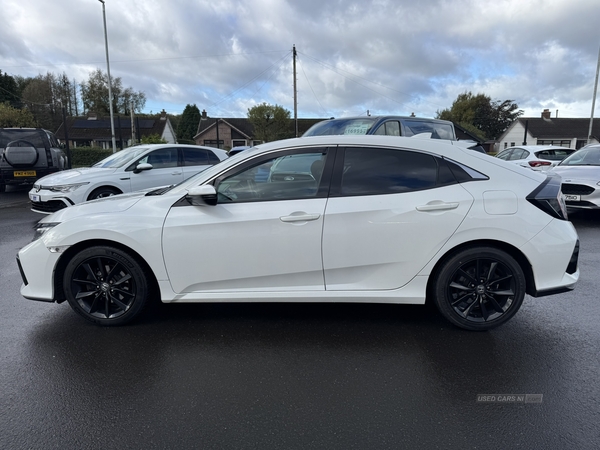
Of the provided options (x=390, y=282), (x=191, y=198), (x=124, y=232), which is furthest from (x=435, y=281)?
(x=124, y=232)

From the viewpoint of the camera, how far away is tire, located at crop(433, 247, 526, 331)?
3.30 metres

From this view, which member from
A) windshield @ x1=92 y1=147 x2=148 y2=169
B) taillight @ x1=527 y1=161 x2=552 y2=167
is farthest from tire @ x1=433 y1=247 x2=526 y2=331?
taillight @ x1=527 y1=161 x2=552 y2=167

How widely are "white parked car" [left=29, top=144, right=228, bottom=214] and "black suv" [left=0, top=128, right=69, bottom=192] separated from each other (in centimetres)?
440

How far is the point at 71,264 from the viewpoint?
11.3ft

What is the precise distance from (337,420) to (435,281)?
59.5 inches

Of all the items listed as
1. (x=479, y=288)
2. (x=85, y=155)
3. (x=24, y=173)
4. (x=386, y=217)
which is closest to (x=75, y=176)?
(x=24, y=173)

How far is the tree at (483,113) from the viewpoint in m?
57.9

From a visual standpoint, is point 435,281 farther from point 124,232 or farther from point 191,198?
point 124,232

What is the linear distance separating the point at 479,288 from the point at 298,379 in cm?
167

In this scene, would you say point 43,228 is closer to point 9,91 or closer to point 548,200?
point 548,200

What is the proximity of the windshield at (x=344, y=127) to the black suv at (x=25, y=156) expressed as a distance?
9085mm

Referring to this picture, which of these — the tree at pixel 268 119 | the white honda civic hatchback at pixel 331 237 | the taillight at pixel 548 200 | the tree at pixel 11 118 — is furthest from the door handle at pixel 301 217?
the tree at pixel 11 118

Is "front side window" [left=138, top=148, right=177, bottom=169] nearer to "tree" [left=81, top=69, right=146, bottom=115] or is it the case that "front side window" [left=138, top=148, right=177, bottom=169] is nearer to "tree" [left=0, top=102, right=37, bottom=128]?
"tree" [left=0, top=102, right=37, bottom=128]

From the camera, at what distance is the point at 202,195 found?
325 cm
